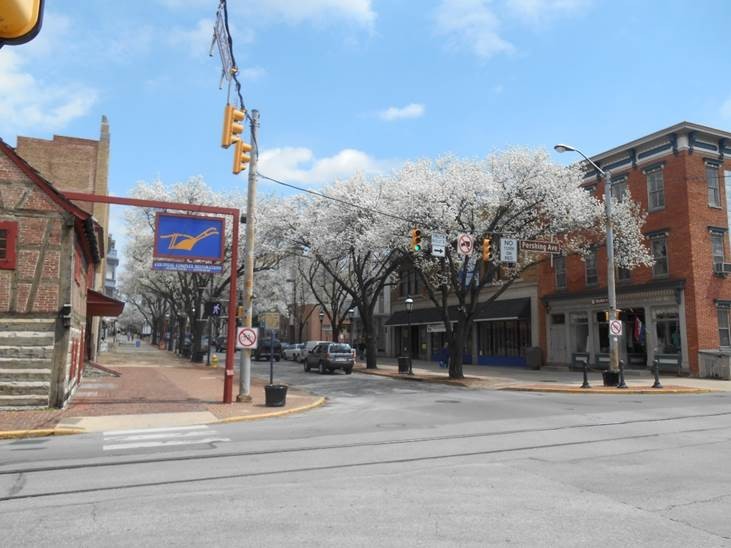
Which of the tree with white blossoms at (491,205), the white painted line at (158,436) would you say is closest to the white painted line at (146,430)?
the white painted line at (158,436)

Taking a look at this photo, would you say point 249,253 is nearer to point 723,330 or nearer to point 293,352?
point 723,330

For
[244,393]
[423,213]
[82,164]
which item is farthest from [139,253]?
[244,393]

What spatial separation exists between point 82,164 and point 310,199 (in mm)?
18922

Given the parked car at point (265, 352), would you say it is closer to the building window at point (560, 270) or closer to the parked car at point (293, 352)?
the parked car at point (293, 352)

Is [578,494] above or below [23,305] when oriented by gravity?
below

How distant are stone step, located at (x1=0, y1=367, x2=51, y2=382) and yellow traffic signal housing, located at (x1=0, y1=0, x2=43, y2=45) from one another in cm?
1376

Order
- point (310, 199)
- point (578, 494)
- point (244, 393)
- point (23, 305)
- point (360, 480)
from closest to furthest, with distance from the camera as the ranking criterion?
point (578, 494)
point (360, 480)
point (23, 305)
point (244, 393)
point (310, 199)

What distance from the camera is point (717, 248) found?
29.2 meters

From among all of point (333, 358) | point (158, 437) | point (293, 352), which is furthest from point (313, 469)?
point (293, 352)

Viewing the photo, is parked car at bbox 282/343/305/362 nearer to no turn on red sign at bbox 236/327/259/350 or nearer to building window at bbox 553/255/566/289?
building window at bbox 553/255/566/289

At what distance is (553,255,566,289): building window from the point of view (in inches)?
1425

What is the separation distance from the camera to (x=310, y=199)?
36.5m

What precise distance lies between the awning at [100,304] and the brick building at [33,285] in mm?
8605

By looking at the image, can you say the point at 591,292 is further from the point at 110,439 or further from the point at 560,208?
the point at 110,439
